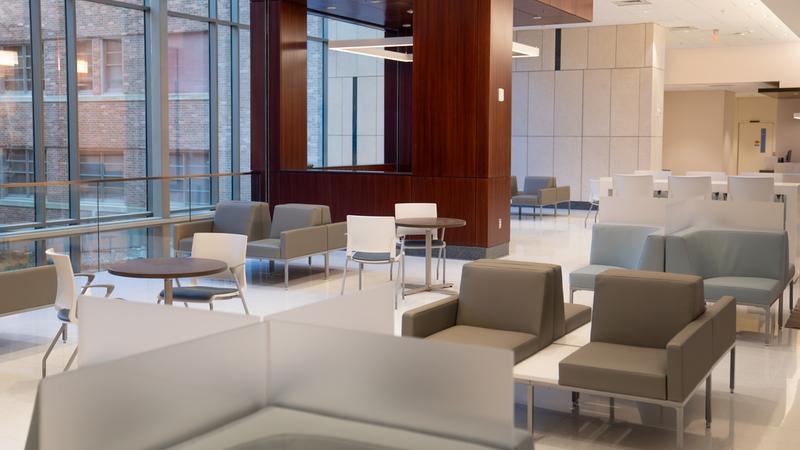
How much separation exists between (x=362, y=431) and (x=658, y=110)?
1614 cm

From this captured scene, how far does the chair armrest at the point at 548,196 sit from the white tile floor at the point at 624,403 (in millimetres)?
7284

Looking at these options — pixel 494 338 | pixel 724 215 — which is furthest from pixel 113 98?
pixel 494 338

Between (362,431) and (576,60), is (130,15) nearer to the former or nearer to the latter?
(576,60)

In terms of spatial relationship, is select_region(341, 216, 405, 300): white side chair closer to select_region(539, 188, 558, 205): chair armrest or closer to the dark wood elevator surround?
the dark wood elevator surround

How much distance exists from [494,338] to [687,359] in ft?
3.40

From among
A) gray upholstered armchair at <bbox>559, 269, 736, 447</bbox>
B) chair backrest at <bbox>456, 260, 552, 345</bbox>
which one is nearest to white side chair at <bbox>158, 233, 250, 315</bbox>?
A: chair backrest at <bbox>456, 260, 552, 345</bbox>

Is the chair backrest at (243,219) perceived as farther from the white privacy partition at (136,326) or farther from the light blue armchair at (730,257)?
the white privacy partition at (136,326)

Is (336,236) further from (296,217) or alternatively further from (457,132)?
(457,132)

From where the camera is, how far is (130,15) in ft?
40.7

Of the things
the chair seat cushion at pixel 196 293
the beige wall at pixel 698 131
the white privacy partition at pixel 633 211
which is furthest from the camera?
the beige wall at pixel 698 131

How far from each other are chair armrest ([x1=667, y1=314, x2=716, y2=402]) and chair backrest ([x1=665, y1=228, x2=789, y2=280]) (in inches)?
97.9

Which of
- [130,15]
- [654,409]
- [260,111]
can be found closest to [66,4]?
[130,15]

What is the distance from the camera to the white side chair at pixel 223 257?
655 cm

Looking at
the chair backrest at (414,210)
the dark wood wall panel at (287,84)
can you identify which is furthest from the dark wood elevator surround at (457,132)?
the chair backrest at (414,210)
